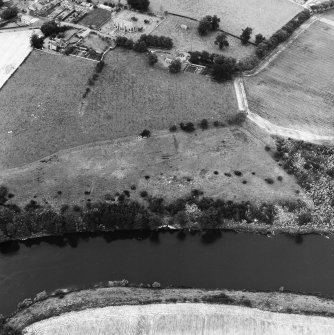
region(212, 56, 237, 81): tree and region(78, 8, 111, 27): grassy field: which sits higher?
region(78, 8, 111, 27): grassy field

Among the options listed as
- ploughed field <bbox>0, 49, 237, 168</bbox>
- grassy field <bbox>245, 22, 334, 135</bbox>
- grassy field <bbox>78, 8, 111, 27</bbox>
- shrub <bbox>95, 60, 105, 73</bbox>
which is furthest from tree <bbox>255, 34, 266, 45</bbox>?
grassy field <bbox>78, 8, 111, 27</bbox>

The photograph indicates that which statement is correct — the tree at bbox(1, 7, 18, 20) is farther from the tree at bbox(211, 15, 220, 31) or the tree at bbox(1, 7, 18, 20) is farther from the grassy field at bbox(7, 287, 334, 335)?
the grassy field at bbox(7, 287, 334, 335)

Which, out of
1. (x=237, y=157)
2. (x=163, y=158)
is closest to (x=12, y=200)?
(x=163, y=158)

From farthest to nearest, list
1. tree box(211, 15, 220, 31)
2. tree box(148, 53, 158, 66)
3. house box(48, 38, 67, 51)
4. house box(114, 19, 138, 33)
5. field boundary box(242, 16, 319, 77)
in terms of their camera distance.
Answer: tree box(211, 15, 220, 31) < house box(114, 19, 138, 33) < house box(48, 38, 67, 51) < field boundary box(242, 16, 319, 77) < tree box(148, 53, 158, 66)

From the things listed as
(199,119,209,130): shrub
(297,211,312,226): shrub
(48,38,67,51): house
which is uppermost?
(48,38,67,51): house

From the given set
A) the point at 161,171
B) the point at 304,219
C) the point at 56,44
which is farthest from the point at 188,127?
the point at 56,44

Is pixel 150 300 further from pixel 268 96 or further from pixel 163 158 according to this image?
pixel 268 96
